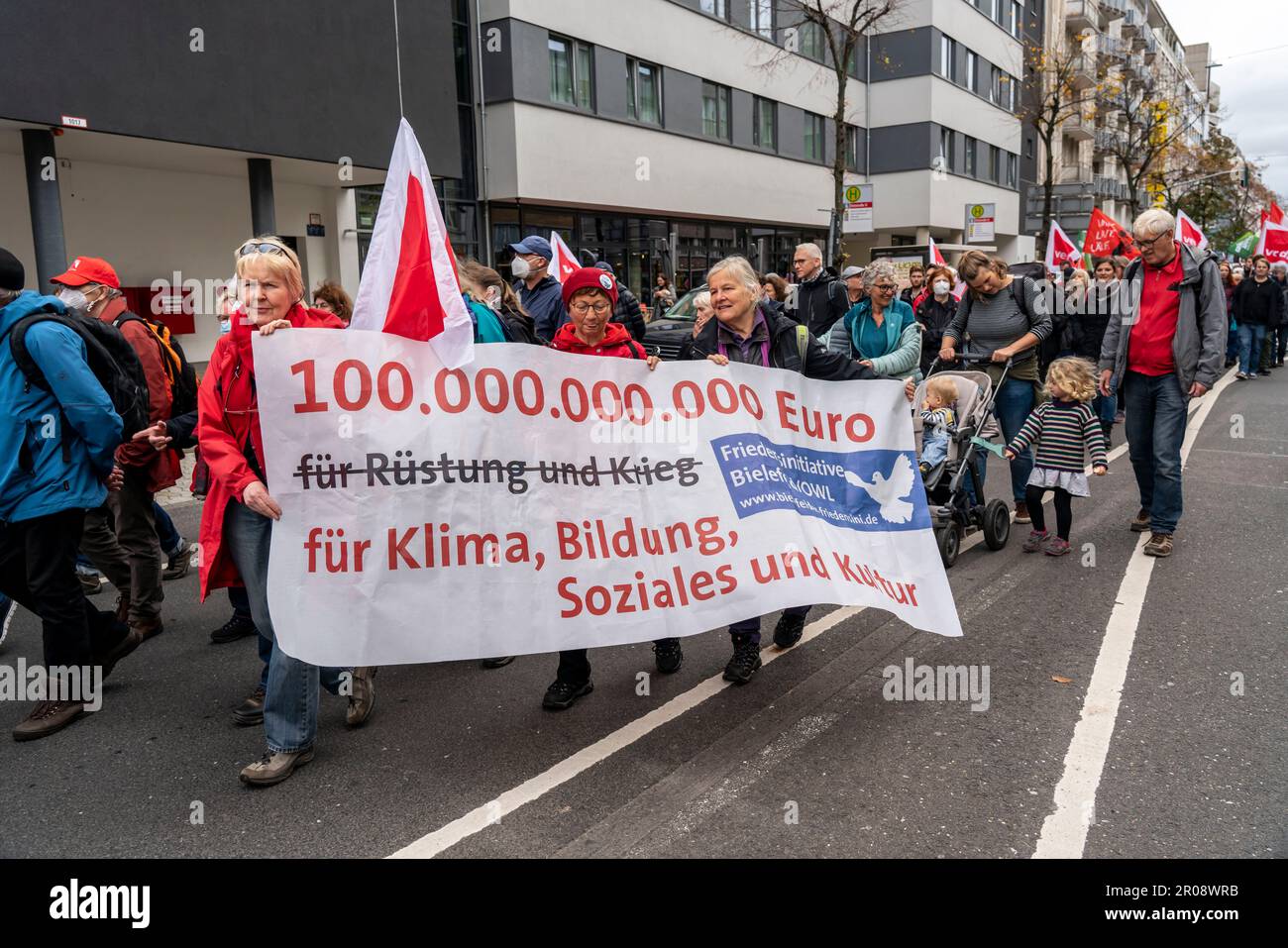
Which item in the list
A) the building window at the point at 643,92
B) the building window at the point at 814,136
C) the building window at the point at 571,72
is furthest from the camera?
the building window at the point at 814,136

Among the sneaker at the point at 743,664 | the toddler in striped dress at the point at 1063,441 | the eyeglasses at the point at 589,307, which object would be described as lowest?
the sneaker at the point at 743,664

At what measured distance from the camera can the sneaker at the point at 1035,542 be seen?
698 cm

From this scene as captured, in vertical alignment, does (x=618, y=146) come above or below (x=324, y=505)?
above

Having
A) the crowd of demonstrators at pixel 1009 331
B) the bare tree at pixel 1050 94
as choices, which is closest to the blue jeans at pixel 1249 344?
the bare tree at pixel 1050 94

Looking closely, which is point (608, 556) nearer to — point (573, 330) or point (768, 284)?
point (573, 330)

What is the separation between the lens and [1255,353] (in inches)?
734

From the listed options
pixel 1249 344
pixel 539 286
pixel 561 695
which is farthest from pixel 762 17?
pixel 561 695

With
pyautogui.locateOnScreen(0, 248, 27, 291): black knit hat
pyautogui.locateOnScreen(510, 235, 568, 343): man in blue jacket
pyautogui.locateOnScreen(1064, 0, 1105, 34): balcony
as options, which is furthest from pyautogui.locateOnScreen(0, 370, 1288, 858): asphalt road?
pyautogui.locateOnScreen(1064, 0, 1105, 34): balcony

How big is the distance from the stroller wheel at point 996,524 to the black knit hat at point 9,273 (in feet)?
19.3

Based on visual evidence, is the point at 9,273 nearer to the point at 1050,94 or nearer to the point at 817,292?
the point at 817,292

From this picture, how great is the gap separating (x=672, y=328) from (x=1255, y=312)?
11050mm

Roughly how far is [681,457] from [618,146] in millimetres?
21700

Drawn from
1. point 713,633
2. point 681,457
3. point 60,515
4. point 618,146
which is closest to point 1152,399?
point 713,633

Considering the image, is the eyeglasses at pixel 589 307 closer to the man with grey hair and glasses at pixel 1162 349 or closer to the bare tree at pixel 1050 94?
the man with grey hair and glasses at pixel 1162 349
